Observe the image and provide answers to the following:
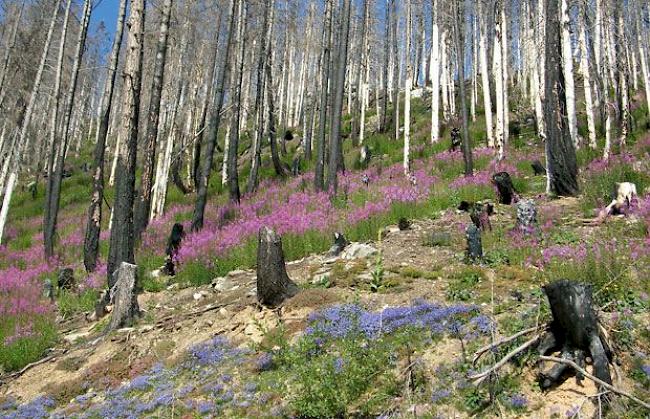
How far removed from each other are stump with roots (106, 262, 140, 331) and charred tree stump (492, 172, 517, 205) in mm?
8072

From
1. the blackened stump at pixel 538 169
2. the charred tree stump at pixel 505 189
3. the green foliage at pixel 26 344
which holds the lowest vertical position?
the green foliage at pixel 26 344

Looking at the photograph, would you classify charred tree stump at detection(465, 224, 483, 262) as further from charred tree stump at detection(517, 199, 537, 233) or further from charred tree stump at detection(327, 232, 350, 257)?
charred tree stump at detection(327, 232, 350, 257)

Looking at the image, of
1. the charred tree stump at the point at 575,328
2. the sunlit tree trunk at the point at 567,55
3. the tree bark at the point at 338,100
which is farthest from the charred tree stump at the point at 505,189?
the charred tree stump at the point at 575,328

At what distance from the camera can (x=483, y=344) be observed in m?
4.78

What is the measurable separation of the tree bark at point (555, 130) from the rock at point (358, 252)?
504 cm

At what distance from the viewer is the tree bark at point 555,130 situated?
1096cm

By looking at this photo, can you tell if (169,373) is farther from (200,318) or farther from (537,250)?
(537,250)

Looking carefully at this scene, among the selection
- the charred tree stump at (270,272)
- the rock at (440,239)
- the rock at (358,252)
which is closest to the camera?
the charred tree stump at (270,272)

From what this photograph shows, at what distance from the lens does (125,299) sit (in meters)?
7.95

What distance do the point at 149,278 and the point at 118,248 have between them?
1.44 meters

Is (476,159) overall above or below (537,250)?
above

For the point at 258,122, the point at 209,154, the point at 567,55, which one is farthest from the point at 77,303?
the point at 567,55

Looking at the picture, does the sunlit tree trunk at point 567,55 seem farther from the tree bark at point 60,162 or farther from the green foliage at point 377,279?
the tree bark at point 60,162

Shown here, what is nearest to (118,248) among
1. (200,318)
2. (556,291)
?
(200,318)
